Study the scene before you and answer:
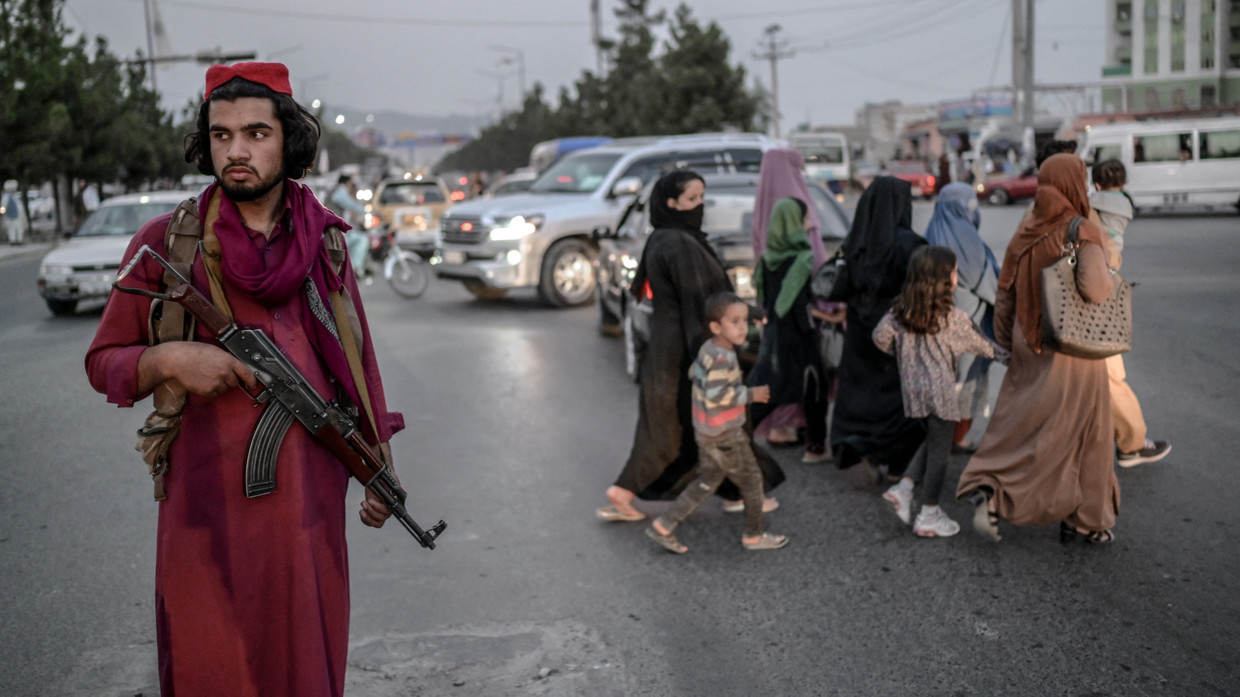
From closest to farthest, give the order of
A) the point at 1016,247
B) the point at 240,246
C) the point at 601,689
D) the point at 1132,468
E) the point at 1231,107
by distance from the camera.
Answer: the point at 240,246 < the point at 601,689 < the point at 1016,247 < the point at 1132,468 < the point at 1231,107

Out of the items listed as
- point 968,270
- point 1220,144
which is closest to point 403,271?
point 968,270

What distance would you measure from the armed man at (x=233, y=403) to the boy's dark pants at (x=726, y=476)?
8.97 ft

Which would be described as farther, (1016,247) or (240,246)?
(1016,247)

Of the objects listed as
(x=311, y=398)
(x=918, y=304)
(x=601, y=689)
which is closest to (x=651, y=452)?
(x=918, y=304)

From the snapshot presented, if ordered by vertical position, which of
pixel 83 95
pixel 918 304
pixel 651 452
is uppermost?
pixel 83 95

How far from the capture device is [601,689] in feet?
12.9

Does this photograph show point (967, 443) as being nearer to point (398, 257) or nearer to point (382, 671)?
point (382, 671)

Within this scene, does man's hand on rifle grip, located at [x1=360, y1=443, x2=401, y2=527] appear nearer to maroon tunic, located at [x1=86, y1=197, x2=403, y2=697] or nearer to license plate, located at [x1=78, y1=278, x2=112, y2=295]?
maroon tunic, located at [x1=86, y1=197, x2=403, y2=697]

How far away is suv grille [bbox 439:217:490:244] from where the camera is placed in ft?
49.4

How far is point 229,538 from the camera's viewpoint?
102 inches

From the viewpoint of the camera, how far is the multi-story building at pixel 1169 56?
159ft

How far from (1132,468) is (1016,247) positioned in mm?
2053

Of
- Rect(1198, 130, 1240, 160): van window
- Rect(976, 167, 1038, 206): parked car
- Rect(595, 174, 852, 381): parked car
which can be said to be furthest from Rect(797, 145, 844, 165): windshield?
Rect(595, 174, 852, 381): parked car

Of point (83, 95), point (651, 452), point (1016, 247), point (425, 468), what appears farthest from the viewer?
point (83, 95)
